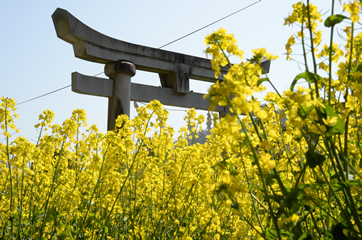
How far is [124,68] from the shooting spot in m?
7.25

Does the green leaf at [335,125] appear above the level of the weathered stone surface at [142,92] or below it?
below

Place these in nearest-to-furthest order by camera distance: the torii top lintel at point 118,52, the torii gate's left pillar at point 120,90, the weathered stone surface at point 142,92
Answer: the torii top lintel at point 118,52, the weathered stone surface at point 142,92, the torii gate's left pillar at point 120,90

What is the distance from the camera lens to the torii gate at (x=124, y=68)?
→ 6746 mm

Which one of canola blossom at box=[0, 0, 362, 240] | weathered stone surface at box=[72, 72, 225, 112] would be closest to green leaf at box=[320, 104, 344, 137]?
canola blossom at box=[0, 0, 362, 240]

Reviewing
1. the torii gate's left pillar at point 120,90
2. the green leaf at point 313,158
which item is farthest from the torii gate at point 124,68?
the green leaf at point 313,158

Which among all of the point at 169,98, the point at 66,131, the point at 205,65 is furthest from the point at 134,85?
the point at 66,131

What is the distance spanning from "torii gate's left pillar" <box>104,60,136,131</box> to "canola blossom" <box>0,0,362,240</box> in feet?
11.1

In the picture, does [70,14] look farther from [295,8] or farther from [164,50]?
[295,8]

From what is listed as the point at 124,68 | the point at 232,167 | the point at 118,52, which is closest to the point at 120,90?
the point at 124,68

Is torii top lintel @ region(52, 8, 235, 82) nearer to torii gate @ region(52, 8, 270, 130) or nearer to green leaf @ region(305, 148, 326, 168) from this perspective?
torii gate @ region(52, 8, 270, 130)

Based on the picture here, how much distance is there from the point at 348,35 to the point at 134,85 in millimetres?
6562

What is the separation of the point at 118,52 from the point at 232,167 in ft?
20.7

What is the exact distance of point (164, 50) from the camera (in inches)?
319

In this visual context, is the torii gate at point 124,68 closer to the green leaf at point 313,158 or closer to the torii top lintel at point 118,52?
the torii top lintel at point 118,52
